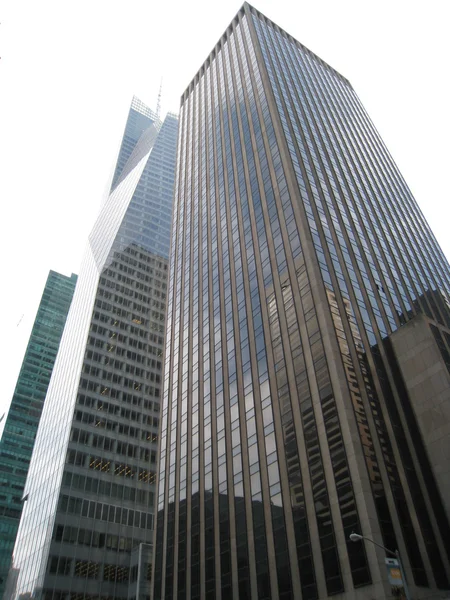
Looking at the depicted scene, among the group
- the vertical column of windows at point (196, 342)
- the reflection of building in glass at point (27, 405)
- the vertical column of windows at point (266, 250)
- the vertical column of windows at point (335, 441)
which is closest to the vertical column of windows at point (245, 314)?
the vertical column of windows at point (266, 250)

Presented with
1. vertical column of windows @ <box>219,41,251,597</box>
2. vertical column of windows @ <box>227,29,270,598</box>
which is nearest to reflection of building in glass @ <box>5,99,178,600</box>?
vertical column of windows @ <box>219,41,251,597</box>

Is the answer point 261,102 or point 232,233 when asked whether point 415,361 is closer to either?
point 232,233

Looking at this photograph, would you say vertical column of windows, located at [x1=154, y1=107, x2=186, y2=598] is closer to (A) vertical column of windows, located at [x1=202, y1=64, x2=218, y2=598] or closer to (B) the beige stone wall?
(A) vertical column of windows, located at [x1=202, y1=64, x2=218, y2=598]

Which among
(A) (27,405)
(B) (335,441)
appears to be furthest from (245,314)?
(A) (27,405)

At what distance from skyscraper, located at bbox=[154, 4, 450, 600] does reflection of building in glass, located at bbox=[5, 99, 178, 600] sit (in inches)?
970

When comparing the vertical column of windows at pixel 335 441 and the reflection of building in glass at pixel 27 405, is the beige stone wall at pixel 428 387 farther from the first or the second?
the reflection of building in glass at pixel 27 405

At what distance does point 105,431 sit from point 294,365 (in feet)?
183

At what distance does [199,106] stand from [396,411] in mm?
81227

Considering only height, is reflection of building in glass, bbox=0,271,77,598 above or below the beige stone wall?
above

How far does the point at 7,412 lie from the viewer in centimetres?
13838

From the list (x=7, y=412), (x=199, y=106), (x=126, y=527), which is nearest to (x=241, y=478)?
(x=126, y=527)

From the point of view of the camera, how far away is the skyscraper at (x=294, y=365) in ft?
120

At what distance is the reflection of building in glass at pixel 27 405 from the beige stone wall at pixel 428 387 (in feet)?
327

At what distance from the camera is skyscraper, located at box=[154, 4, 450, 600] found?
120 ft
